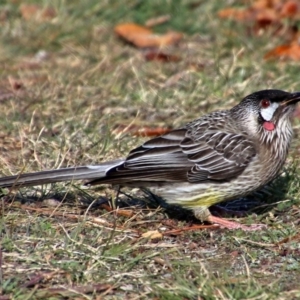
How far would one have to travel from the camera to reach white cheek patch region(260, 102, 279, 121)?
6.86m

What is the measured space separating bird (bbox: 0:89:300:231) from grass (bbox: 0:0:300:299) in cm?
21

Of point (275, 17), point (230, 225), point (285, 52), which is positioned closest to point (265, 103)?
point (230, 225)

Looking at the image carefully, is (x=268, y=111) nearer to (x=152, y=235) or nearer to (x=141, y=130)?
(x=152, y=235)

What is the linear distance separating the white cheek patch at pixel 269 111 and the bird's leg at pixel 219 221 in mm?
852

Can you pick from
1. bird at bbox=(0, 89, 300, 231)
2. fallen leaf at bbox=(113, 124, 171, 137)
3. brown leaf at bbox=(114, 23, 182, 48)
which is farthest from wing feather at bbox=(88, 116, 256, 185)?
brown leaf at bbox=(114, 23, 182, 48)

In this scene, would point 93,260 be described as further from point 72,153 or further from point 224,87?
point 224,87

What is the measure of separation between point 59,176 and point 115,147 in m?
1.30

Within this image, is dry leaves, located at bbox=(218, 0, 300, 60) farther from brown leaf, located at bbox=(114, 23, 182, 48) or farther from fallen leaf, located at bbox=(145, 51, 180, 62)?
fallen leaf, located at bbox=(145, 51, 180, 62)

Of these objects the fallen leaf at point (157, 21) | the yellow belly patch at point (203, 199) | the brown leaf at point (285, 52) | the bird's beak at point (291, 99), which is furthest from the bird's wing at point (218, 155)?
the fallen leaf at point (157, 21)

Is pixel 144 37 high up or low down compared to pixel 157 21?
down

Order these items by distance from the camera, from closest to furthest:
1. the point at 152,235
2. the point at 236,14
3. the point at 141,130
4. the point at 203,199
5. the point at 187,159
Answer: the point at 152,235
the point at 203,199
the point at 187,159
the point at 141,130
the point at 236,14

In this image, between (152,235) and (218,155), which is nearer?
(152,235)

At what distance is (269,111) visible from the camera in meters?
6.89

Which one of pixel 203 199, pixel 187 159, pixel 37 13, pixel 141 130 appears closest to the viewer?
Result: pixel 203 199
